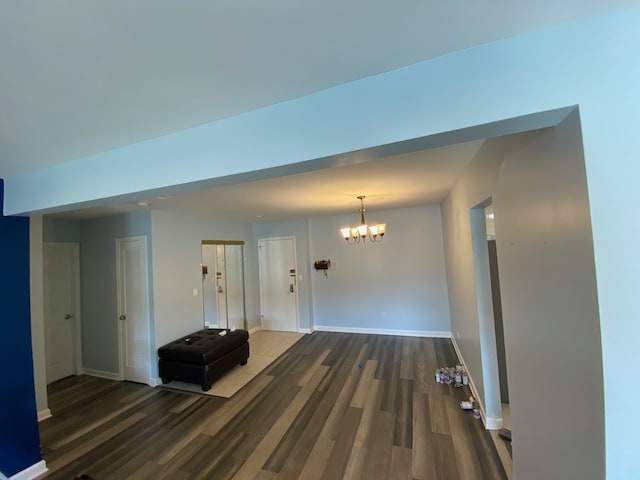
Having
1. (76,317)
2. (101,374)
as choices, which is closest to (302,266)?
(101,374)

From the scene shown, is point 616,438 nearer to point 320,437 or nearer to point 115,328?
point 320,437

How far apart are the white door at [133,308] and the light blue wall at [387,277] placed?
3.19 meters

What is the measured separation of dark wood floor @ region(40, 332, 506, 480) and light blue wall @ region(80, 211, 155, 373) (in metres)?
0.41

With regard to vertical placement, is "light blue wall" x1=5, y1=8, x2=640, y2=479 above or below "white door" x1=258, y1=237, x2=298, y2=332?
above

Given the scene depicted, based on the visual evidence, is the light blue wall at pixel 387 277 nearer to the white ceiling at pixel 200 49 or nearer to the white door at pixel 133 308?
the white door at pixel 133 308

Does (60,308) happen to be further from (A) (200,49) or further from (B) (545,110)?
(B) (545,110)

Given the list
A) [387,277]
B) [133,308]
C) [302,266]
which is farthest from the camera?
[302,266]

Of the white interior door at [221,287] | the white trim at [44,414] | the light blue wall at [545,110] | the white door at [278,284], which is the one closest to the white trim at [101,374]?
the white trim at [44,414]

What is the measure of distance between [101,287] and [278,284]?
10.2 ft

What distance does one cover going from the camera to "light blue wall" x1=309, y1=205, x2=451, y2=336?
500 cm

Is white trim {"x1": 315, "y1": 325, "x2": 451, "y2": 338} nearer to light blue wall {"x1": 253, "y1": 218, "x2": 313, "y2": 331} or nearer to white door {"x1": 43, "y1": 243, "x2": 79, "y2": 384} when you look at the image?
light blue wall {"x1": 253, "y1": 218, "x2": 313, "y2": 331}

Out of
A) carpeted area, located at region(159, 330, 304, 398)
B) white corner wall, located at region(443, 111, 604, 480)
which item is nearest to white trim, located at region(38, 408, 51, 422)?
carpeted area, located at region(159, 330, 304, 398)

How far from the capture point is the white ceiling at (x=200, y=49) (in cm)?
76

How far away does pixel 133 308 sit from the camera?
384 centimetres
